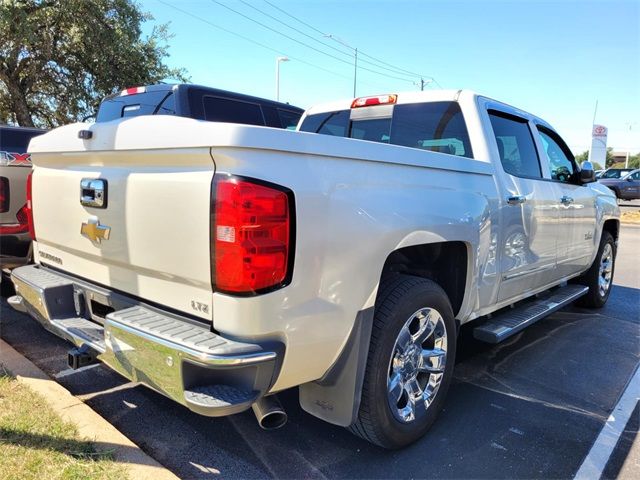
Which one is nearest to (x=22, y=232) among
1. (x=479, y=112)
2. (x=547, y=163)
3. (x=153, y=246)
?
(x=153, y=246)

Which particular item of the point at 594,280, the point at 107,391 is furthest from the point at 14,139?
the point at 594,280

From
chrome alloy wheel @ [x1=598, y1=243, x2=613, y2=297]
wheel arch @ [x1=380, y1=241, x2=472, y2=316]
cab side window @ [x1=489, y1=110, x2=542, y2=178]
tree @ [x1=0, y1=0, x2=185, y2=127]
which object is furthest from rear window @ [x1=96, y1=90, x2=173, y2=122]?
tree @ [x1=0, y1=0, x2=185, y2=127]

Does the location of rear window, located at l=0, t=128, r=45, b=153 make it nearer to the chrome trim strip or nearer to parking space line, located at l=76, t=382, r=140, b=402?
parking space line, located at l=76, t=382, r=140, b=402

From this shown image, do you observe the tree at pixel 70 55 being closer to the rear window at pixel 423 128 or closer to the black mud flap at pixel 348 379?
the rear window at pixel 423 128

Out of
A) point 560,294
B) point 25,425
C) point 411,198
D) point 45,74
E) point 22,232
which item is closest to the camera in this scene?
point 411,198

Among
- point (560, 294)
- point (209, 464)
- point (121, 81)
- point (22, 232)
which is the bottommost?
point (209, 464)

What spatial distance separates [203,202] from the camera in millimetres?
→ 2068

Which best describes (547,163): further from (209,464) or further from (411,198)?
(209,464)

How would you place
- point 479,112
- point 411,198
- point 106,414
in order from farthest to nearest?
point 479,112 → point 106,414 → point 411,198

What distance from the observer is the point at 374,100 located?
4.14 m

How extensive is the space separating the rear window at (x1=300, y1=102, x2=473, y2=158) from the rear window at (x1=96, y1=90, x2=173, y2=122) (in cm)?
259

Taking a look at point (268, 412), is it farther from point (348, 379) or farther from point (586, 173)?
point (586, 173)

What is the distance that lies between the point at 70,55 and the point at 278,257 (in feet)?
52.8

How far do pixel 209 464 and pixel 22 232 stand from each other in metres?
2.94
